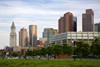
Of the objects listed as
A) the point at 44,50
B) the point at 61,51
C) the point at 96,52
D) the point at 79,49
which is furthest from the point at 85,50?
the point at 44,50

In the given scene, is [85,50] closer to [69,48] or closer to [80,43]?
[80,43]

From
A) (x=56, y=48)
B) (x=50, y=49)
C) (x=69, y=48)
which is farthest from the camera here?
(x=50, y=49)

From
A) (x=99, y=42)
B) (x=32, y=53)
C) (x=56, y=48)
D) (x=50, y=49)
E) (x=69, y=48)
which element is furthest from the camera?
(x=32, y=53)

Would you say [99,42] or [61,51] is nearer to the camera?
[99,42]

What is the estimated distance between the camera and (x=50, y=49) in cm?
12112

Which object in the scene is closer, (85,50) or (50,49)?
(85,50)

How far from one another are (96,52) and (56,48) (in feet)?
131

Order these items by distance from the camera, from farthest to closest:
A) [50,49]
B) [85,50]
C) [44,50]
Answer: [44,50] → [50,49] → [85,50]

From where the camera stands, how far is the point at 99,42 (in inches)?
2876

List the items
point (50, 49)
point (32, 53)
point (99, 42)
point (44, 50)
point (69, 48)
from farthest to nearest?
point (32, 53) < point (44, 50) < point (50, 49) < point (69, 48) < point (99, 42)

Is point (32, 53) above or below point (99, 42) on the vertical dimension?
below

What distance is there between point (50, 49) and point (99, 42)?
52.0 m

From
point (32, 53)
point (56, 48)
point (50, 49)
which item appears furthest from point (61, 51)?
point (32, 53)

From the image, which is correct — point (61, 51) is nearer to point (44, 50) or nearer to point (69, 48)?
point (69, 48)
